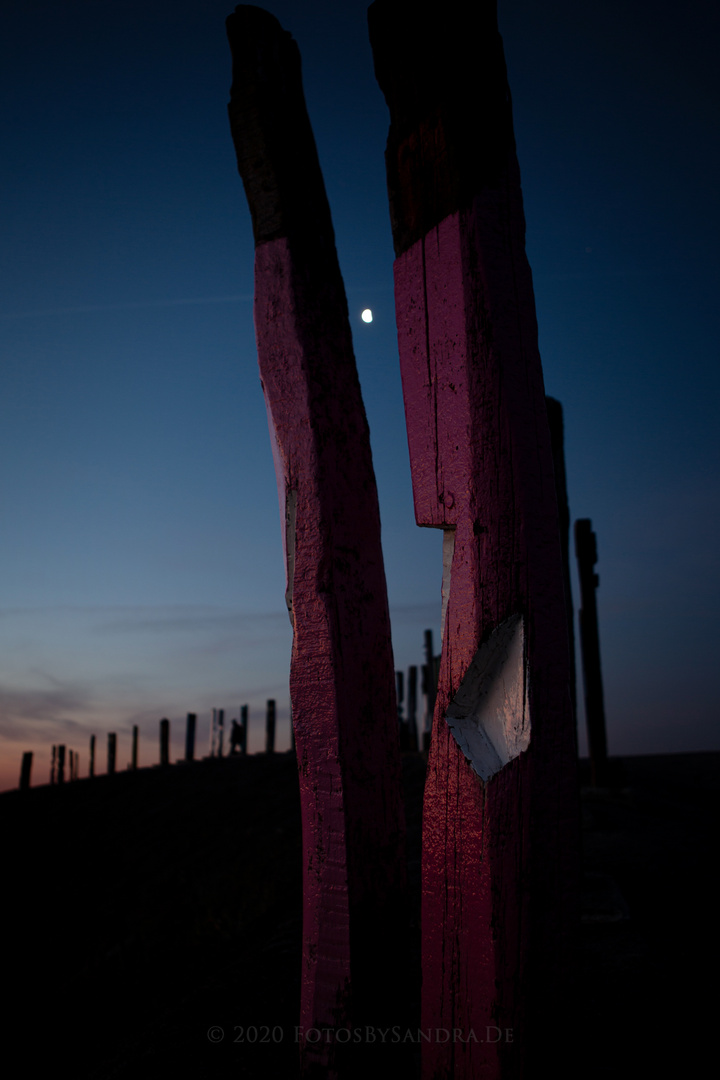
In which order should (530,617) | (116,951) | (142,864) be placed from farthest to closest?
1. (142,864)
2. (116,951)
3. (530,617)

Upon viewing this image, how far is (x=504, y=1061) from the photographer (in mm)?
1125

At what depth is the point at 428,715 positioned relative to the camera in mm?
18203

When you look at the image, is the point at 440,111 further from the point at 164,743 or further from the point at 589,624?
the point at 164,743

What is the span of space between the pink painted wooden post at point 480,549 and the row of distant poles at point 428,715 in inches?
32.0

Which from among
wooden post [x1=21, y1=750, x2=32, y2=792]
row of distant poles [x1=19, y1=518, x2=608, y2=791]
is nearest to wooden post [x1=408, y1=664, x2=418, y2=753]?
row of distant poles [x1=19, y1=518, x2=608, y2=791]

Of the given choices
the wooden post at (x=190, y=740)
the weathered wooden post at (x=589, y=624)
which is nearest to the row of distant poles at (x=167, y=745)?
the wooden post at (x=190, y=740)

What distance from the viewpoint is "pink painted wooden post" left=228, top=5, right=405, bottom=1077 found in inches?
57.4

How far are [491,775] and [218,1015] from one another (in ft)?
5.86

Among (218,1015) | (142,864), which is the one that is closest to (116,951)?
(142,864)

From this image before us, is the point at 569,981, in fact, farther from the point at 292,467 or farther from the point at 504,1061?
the point at 292,467

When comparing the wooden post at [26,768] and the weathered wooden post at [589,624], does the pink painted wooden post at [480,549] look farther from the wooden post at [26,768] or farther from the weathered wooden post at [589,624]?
the wooden post at [26,768]

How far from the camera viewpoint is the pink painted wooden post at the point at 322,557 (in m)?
1.46

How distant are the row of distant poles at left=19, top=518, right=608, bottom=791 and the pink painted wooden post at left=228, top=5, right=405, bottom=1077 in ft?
2.02

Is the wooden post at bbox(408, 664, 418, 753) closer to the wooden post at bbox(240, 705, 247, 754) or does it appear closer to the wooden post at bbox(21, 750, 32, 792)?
the wooden post at bbox(240, 705, 247, 754)
